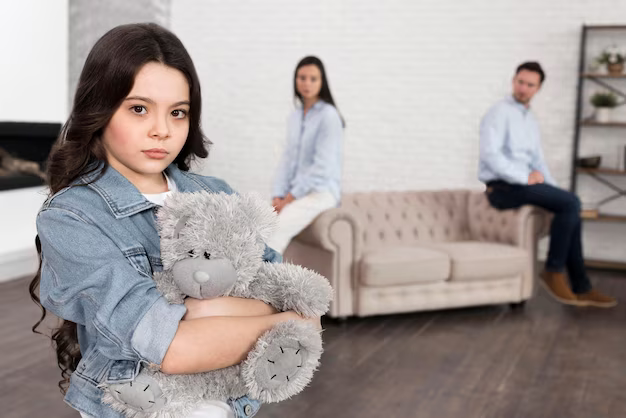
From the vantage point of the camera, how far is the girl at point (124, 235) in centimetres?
98

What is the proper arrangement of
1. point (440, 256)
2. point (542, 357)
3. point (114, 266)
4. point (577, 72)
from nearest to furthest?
point (114, 266) < point (542, 357) < point (440, 256) < point (577, 72)

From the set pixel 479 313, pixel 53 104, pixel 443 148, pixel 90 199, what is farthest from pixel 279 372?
pixel 443 148

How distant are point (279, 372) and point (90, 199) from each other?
38 centimetres

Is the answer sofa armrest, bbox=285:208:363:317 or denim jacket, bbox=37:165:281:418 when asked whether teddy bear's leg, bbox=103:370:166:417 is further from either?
sofa armrest, bbox=285:208:363:317

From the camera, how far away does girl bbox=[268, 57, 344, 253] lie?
4152 mm

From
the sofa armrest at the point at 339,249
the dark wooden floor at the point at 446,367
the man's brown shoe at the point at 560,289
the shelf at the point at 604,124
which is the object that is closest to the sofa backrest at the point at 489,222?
the man's brown shoe at the point at 560,289

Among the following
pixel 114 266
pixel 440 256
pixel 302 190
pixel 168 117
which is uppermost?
pixel 168 117

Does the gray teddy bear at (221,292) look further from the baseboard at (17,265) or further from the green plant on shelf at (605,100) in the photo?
the green plant on shelf at (605,100)

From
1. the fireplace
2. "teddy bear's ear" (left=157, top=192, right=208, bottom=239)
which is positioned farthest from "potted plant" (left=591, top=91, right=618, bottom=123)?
"teddy bear's ear" (left=157, top=192, right=208, bottom=239)

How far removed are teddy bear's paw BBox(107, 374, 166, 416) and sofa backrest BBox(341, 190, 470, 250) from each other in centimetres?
372

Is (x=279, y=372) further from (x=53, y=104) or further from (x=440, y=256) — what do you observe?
(x=53, y=104)

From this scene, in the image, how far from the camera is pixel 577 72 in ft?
21.2

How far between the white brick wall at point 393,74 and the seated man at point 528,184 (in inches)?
67.0

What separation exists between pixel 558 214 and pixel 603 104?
5.99ft
